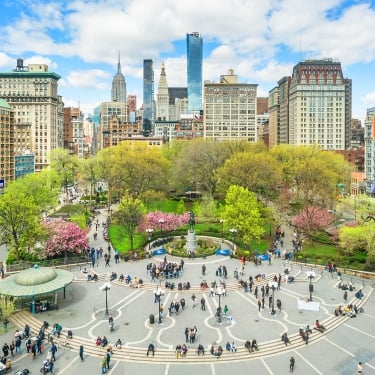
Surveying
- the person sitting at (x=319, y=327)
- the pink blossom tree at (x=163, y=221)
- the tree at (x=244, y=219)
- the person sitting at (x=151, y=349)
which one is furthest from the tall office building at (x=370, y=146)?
the person sitting at (x=151, y=349)

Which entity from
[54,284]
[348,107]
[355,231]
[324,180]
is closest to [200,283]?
[54,284]

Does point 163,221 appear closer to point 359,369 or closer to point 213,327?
point 213,327

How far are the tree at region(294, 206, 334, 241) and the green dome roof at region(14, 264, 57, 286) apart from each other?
37127 mm

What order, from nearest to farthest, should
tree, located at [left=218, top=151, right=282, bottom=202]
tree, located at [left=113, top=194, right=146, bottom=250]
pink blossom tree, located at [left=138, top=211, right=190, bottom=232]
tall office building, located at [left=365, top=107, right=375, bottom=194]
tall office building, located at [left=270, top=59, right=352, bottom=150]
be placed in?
tree, located at [left=113, top=194, right=146, bottom=250], pink blossom tree, located at [left=138, top=211, right=190, bottom=232], tree, located at [left=218, top=151, right=282, bottom=202], tall office building, located at [left=365, top=107, right=375, bottom=194], tall office building, located at [left=270, top=59, right=352, bottom=150]

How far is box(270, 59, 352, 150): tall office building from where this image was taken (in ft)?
489

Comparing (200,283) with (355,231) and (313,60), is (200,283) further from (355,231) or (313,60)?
(313,60)

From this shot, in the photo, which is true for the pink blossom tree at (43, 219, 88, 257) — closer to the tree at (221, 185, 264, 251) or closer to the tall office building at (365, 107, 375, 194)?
the tree at (221, 185, 264, 251)

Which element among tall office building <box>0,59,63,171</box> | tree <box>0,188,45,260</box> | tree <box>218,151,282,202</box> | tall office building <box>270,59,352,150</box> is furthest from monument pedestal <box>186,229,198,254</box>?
tall office building <box>270,59,352,150</box>

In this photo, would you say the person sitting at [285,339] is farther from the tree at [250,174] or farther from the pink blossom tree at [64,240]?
the tree at [250,174]

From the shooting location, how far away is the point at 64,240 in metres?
49.2

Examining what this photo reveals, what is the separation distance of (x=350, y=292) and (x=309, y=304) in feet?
26.8

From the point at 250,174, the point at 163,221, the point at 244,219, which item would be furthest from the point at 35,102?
the point at 244,219

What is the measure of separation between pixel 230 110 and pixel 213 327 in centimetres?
13842

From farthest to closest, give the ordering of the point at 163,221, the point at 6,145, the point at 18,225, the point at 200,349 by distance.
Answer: the point at 6,145, the point at 163,221, the point at 18,225, the point at 200,349
